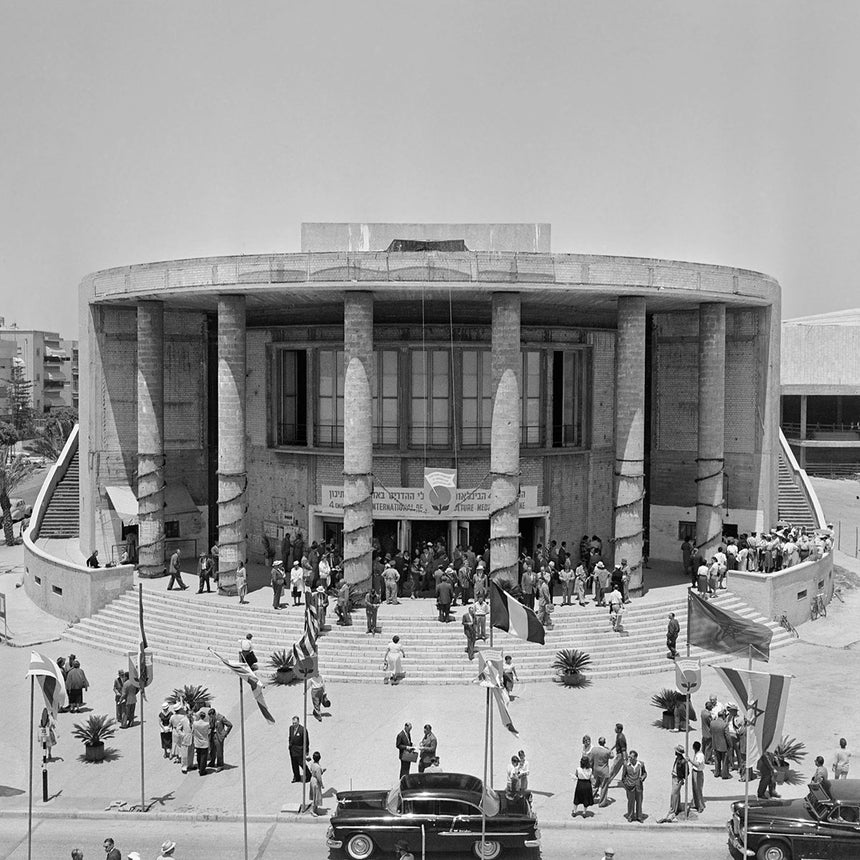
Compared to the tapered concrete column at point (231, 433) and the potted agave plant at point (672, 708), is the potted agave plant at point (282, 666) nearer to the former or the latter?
the tapered concrete column at point (231, 433)

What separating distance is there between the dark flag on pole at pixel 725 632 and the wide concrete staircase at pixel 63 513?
29.2 m

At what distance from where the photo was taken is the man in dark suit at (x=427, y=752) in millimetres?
19047

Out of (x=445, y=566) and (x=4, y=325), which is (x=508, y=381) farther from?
(x=4, y=325)

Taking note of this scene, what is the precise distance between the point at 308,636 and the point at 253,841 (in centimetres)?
580

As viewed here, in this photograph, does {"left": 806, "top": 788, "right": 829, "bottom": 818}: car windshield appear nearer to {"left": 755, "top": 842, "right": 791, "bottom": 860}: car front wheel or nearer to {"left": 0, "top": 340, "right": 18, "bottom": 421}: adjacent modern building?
{"left": 755, "top": 842, "right": 791, "bottom": 860}: car front wheel

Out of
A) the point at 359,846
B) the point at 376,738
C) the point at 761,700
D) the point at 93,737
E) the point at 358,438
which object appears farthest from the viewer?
the point at 358,438

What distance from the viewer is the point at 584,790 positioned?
17656 mm

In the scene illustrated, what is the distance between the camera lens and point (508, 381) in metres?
29.4

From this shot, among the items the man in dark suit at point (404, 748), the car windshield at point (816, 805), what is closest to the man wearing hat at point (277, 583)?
the man in dark suit at point (404, 748)

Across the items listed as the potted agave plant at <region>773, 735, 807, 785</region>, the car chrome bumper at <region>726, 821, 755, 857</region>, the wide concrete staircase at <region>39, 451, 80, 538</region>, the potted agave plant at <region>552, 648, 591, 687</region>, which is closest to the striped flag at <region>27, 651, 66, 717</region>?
the car chrome bumper at <region>726, 821, 755, 857</region>

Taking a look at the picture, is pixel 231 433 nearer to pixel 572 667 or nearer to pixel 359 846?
pixel 572 667

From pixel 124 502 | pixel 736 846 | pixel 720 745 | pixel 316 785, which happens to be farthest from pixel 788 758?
pixel 124 502

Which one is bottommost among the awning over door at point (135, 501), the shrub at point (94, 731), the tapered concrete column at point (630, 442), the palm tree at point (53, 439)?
the palm tree at point (53, 439)

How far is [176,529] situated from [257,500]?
358 centimetres
